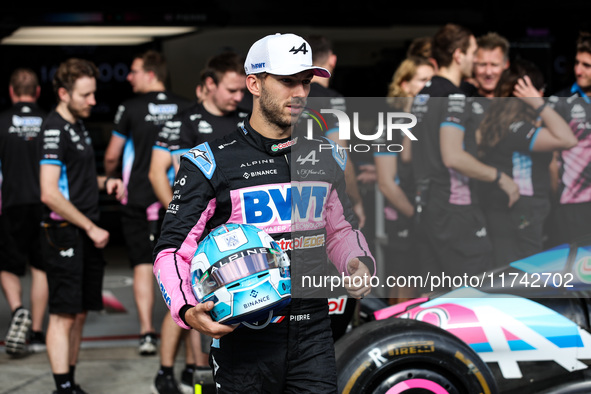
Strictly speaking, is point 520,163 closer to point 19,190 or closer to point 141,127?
point 141,127

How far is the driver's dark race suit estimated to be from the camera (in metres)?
3.06

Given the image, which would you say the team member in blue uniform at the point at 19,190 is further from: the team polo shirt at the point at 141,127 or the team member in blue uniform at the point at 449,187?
the team member in blue uniform at the point at 449,187

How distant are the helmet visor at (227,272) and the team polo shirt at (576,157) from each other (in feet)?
5.35

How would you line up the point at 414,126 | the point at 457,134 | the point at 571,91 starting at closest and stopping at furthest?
the point at 414,126 < the point at 457,134 < the point at 571,91

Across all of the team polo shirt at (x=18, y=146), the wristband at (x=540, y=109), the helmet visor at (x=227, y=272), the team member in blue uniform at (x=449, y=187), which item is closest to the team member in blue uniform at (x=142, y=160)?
the team polo shirt at (x=18, y=146)

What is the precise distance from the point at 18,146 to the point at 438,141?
15.1ft

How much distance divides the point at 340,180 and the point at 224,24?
8.01 metres

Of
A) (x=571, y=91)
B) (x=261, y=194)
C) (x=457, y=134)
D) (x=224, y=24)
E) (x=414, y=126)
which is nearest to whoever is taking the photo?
(x=261, y=194)

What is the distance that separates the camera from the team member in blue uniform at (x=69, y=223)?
5.22 m

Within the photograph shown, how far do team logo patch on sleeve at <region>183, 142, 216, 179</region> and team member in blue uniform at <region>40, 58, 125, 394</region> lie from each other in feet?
7.69

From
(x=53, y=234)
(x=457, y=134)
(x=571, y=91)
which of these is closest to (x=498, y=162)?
(x=457, y=134)

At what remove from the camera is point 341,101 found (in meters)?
3.52

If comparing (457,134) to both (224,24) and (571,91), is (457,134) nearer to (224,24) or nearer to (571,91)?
(571,91)

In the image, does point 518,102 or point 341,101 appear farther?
point 518,102
